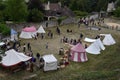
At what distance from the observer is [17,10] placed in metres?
44.6

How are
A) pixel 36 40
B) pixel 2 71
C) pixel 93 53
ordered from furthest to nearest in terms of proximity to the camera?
pixel 36 40
pixel 93 53
pixel 2 71

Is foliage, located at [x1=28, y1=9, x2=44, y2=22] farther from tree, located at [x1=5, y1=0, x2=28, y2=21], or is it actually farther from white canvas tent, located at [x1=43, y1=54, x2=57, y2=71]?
white canvas tent, located at [x1=43, y1=54, x2=57, y2=71]

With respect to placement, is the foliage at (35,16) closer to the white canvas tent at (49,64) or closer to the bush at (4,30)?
the bush at (4,30)

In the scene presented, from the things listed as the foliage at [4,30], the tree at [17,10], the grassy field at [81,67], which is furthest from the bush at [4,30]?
the tree at [17,10]

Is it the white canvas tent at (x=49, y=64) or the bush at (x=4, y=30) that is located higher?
the bush at (x=4, y=30)

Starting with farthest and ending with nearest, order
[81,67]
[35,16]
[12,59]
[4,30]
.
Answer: [35,16]
[4,30]
[81,67]
[12,59]

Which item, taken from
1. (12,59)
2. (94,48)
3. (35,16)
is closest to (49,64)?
(12,59)

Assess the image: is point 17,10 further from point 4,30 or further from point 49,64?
point 49,64

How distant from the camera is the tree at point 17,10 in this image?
4406 cm

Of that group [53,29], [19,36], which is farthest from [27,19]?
[19,36]

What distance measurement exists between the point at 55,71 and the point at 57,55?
4.05 m

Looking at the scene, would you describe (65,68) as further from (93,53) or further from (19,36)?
(19,36)

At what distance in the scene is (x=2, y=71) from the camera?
27078 mm

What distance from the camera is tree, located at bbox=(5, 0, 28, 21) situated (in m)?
44.1
